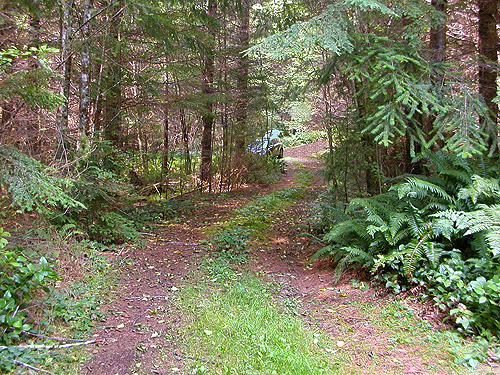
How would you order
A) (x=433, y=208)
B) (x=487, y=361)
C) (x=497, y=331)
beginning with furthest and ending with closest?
(x=433, y=208), (x=497, y=331), (x=487, y=361)

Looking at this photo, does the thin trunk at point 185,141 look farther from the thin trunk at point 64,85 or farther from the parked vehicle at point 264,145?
the thin trunk at point 64,85

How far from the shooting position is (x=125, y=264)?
240 inches

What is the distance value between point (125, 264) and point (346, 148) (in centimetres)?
501

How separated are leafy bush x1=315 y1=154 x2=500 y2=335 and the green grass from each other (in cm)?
136

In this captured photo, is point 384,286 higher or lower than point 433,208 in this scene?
lower

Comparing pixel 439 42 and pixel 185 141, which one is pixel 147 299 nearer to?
pixel 439 42

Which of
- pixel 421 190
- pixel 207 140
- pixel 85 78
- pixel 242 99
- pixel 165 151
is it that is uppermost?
pixel 242 99

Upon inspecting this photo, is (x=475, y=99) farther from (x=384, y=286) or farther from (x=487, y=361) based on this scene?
(x=487, y=361)

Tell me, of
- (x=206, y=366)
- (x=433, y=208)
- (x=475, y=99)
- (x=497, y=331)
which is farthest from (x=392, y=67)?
(x=206, y=366)

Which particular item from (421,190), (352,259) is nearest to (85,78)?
(352,259)

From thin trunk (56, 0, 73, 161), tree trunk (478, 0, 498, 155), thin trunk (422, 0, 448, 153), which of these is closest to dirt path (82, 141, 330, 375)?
thin trunk (56, 0, 73, 161)

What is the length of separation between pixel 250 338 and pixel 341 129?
5.54 metres

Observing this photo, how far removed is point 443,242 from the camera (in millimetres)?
4848

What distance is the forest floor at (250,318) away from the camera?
3572mm
